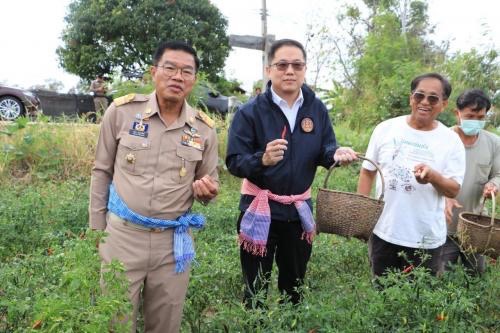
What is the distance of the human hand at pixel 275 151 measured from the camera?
267cm

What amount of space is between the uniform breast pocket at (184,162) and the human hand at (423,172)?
3.79 feet

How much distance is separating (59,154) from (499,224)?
240 inches

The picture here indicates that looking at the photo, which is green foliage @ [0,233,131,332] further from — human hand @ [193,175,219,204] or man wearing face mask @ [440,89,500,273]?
man wearing face mask @ [440,89,500,273]

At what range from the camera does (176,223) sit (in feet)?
8.65

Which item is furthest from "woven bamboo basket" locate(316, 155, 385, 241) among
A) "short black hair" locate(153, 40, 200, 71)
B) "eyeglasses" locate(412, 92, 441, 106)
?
"short black hair" locate(153, 40, 200, 71)

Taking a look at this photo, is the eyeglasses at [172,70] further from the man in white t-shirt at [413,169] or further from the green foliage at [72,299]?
the man in white t-shirt at [413,169]

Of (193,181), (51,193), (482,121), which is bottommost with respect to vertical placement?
(51,193)

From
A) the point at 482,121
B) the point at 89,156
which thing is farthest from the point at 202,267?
the point at 89,156

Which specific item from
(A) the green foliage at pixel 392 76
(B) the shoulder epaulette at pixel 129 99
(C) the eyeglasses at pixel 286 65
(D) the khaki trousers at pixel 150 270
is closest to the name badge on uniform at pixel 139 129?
(B) the shoulder epaulette at pixel 129 99

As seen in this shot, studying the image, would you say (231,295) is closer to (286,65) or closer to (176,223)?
(176,223)

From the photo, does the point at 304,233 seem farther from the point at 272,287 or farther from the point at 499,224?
the point at 499,224

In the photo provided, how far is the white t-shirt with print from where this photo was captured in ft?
10.2

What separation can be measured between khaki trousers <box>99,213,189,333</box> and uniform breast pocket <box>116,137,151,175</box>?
25cm

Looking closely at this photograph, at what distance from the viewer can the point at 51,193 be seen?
626 cm
